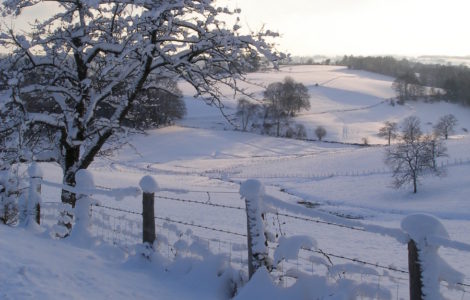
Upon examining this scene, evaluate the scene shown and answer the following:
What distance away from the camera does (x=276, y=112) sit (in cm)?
9694

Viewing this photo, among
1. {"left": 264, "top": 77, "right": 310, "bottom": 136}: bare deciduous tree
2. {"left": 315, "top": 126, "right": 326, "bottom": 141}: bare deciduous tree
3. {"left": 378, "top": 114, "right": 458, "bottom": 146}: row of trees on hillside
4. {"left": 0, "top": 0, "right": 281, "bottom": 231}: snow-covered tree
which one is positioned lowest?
{"left": 315, "top": 126, "right": 326, "bottom": 141}: bare deciduous tree

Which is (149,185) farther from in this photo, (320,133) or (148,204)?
(320,133)

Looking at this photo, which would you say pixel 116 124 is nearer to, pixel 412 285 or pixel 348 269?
pixel 348 269

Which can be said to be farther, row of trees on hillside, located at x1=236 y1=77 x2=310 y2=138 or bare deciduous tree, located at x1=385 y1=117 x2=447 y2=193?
row of trees on hillside, located at x1=236 y1=77 x2=310 y2=138

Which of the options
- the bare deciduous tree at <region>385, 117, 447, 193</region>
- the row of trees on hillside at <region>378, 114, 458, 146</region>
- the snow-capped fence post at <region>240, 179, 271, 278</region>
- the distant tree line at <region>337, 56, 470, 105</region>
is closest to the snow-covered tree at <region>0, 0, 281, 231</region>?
the snow-capped fence post at <region>240, 179, 271, 278</region>

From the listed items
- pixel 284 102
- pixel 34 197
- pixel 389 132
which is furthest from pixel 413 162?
pixel 284 102

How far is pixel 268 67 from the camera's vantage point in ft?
29.7

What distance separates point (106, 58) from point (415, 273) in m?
6.94

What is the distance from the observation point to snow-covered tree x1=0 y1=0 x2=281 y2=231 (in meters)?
7.82

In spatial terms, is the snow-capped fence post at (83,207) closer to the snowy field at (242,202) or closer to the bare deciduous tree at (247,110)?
the snowy field at (242,202)

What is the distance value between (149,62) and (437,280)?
19.6ft

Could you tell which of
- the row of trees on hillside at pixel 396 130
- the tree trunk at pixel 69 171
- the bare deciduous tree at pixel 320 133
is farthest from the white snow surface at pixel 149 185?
the bare deciduous tree at pixel 320 133

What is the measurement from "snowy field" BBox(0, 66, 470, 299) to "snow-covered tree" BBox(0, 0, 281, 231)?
2.87 feet

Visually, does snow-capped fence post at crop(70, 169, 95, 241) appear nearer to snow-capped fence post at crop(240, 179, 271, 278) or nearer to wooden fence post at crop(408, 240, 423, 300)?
snow-capped fence post at crop(240, 179, 271, 278)
